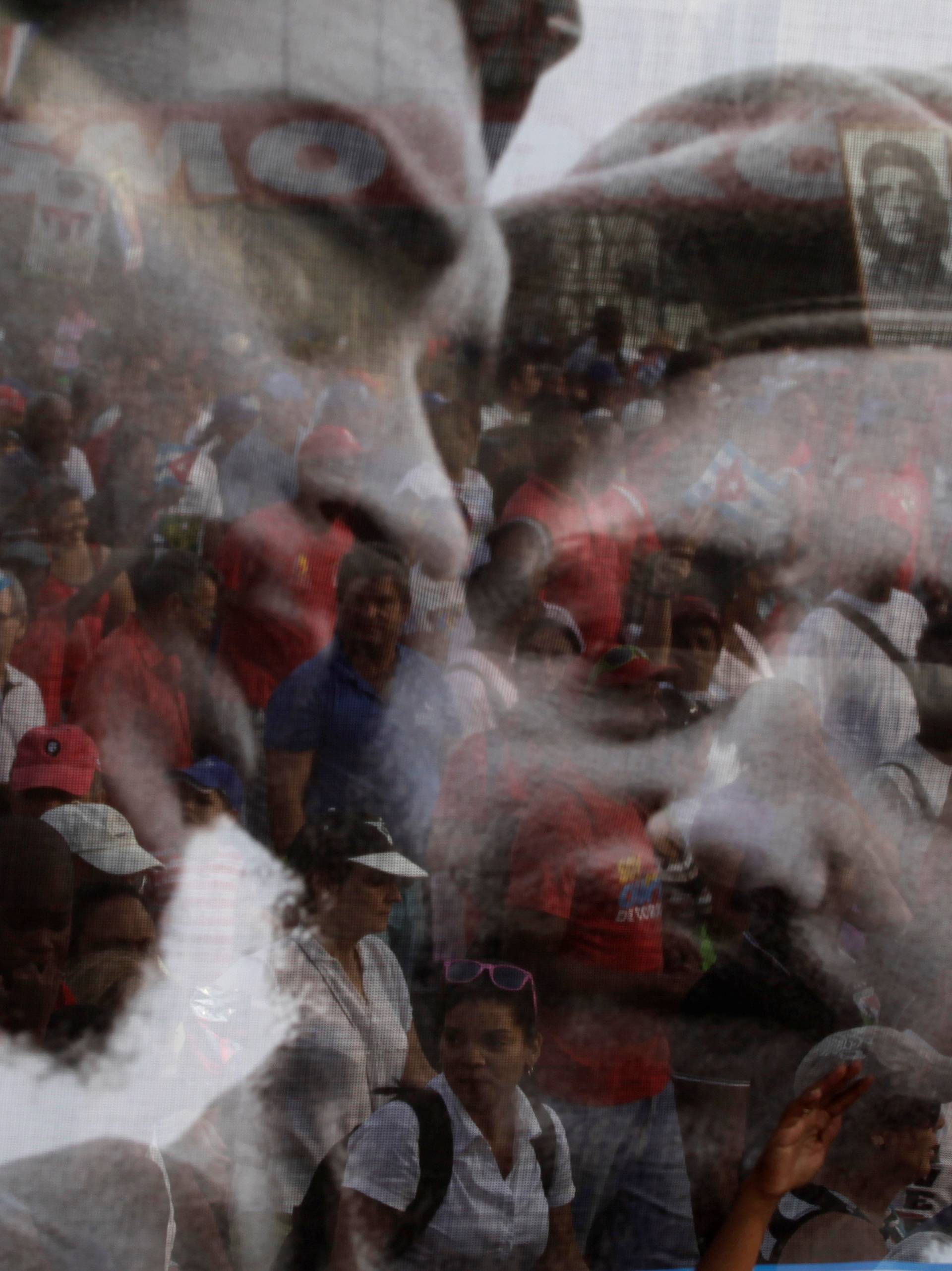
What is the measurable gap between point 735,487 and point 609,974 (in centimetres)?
63

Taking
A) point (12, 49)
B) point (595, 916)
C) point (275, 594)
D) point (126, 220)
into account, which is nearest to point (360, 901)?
point (595, 916)

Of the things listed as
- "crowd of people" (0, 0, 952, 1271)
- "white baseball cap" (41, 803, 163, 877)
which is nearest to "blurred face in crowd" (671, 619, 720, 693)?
"crowd of people" (0, 0, 952, 1271)

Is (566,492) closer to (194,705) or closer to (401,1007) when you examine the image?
(194,705)

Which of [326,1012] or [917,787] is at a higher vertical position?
[917,787]

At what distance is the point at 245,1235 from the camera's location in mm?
1364

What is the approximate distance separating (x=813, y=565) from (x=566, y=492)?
335mm

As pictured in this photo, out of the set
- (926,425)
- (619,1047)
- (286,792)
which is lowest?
(619,1047)

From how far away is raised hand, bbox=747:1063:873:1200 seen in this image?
145cm

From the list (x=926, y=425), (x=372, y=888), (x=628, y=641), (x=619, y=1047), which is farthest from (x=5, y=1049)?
(x=926, y=425)

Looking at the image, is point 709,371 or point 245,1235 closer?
point 245,1235

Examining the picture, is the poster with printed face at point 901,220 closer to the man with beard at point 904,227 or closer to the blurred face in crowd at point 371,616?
the man with beard at point 904,227

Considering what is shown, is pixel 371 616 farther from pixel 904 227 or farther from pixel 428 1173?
pixel 904 227

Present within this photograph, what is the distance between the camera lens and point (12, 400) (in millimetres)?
1391

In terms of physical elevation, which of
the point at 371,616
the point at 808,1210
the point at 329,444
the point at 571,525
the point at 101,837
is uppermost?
the point at 329,444
